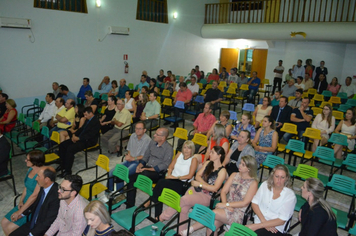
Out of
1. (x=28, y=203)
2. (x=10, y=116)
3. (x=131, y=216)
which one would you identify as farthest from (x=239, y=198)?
(x=10, y=116)

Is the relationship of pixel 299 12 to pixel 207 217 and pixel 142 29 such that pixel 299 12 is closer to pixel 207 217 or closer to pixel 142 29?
pixel 142 29

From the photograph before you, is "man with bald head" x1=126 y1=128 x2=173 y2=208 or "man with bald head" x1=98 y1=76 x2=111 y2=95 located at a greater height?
"man with bald head" x1=98 y1=76 x2=111 y2=95

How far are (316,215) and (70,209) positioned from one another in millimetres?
2530

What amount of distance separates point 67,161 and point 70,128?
3.42ft

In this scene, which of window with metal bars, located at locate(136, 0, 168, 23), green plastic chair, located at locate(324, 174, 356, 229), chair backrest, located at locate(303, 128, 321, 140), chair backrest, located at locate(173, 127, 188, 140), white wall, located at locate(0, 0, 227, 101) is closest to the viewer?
green plastic chair, located at locate(324, 174, 356, 229)

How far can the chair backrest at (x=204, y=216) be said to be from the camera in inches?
120

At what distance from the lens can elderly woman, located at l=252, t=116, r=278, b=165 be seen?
4777 millimetres

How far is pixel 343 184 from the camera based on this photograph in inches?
146

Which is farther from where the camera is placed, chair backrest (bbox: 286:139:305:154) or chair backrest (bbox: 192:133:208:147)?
chair backrest (bbox: 192:133:208:147)

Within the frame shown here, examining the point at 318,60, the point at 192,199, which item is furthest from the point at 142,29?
the point at 192,199

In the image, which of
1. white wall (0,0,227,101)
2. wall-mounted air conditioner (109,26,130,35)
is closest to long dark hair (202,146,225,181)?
white wall (0,0,227,101)

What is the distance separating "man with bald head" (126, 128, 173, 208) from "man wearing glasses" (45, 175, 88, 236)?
4.07 feet

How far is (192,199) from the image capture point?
11.7 ft

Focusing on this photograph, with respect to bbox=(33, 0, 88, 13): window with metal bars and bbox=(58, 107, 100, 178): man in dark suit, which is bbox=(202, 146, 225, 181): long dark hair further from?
bbox=(33, 0, 88, 13): window with metal bars
